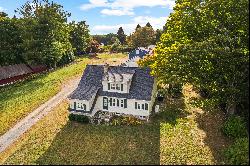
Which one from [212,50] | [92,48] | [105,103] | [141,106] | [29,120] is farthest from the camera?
[92,48]

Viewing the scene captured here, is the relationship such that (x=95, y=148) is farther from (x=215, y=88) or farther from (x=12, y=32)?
(x=12, y=32)

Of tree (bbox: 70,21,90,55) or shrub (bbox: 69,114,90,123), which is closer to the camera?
shrub (bbox: 69,114,90,123)

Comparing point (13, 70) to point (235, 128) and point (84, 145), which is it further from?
point (235, 128)

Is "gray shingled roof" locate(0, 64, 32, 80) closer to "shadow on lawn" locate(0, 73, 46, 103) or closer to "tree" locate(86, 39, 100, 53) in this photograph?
"shadow on lawn" locate(0, 73, 46, 103)

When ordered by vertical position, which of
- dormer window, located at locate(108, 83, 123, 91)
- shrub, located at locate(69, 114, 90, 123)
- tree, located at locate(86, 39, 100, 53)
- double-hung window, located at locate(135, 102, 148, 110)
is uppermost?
tree, located at locate(86, 39, 100, 53)

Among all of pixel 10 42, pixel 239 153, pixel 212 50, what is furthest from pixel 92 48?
pixel 239 153

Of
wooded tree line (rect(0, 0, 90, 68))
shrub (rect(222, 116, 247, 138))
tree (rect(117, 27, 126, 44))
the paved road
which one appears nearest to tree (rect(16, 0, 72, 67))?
wooded tree line (rect(0, 0, 90, 68))

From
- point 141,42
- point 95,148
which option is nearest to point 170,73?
point 95,148

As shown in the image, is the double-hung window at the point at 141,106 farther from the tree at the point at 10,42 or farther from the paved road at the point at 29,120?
the tree at the point at 10,42
